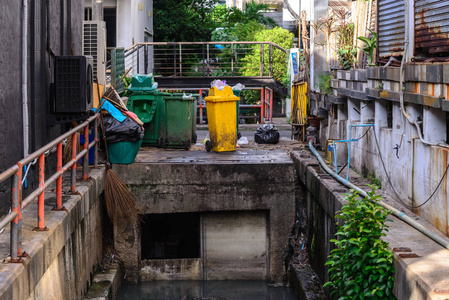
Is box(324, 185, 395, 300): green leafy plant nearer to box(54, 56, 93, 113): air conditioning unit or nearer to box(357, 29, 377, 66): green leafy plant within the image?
box(54, 56, 93, 113): air conditioning unit

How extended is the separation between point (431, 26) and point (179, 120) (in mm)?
6315

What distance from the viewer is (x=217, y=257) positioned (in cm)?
1118

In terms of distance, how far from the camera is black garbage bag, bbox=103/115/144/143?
10359mm

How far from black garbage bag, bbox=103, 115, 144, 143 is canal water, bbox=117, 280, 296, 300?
2.41m

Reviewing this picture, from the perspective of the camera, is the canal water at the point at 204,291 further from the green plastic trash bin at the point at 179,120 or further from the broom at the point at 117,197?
the green plastic trash bin at the point at 179,120

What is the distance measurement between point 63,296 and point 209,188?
13.9 feet

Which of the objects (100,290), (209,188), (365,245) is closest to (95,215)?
(100,290)

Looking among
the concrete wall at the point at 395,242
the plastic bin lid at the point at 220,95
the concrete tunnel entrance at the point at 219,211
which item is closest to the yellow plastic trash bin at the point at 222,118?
the plastic bin lid at the point at 220,95

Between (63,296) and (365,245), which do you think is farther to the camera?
(63,296)

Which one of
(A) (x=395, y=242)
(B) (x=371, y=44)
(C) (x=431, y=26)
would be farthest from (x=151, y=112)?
(A) (x=395, y=242)

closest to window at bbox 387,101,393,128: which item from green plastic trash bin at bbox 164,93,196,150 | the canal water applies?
the canal water

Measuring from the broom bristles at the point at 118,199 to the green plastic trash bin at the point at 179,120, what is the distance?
8.26 ft

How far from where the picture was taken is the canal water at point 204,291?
10.3 metres

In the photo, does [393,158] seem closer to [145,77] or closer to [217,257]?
[217,257]
